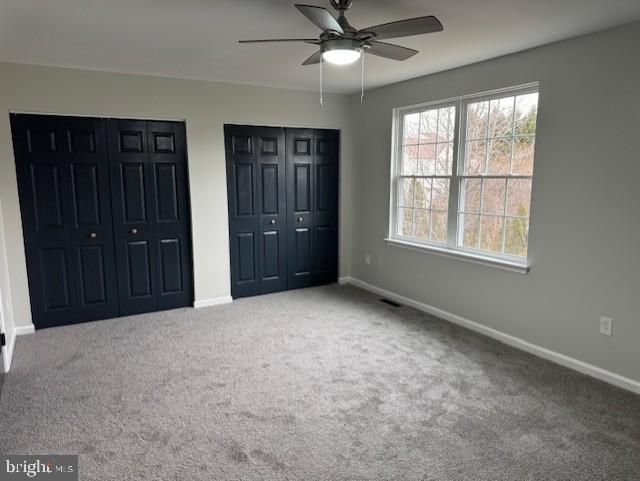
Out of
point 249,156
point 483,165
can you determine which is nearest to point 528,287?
point 483,165

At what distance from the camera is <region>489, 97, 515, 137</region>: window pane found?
3.62 metres

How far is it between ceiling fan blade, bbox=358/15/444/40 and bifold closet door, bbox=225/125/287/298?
2.71 m

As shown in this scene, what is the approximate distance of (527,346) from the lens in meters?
3.52

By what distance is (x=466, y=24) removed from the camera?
107 inches

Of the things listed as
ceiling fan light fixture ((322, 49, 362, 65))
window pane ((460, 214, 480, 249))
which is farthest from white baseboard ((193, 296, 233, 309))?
ceiling fan light fixture ((322, 49, 362, 65))

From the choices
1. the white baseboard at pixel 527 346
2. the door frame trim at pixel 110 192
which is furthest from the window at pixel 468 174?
the door frame trim at pixel 110 192

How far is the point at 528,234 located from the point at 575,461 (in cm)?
177

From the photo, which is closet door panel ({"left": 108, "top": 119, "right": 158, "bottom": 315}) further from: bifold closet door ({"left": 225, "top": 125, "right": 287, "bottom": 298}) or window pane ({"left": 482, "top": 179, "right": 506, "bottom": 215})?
window pane ({"left": 482, "top": 179, "right": 506, "bottom": 215})

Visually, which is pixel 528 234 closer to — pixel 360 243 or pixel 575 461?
pixel 575 461

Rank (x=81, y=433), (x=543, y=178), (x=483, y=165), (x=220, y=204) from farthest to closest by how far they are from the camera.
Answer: (x=220, y=204)
(x=483, y=165)
(x=543, y=178)
(x=81, y=433)

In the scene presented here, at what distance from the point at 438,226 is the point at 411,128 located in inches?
43.5

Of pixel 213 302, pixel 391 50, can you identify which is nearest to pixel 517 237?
pixel 391 50

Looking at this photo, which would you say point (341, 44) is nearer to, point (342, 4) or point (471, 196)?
point (342, 4)

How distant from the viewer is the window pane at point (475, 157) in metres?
3.86
